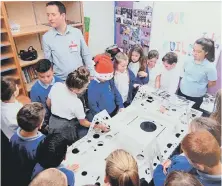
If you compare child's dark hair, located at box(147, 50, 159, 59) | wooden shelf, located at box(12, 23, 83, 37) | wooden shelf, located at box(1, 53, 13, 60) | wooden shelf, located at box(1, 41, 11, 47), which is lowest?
child's dark hair, located at box(147, 50, 159, 59)

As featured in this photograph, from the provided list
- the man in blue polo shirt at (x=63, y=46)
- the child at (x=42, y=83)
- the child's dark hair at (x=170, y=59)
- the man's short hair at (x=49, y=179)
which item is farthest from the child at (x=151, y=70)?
the man's short hair at (x=49, y=179)

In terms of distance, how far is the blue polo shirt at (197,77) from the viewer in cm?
158

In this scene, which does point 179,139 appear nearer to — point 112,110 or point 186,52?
point 112,110

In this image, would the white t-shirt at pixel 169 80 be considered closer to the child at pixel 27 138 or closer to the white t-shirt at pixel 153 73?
the white t-shirt at pixel 153 73

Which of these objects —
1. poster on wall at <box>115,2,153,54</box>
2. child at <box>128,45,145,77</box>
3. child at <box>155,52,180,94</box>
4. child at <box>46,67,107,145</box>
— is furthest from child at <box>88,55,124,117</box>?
poster on wall at <box>115,2,153,54</box>

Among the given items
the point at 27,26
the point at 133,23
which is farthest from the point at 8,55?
the point at 133,23

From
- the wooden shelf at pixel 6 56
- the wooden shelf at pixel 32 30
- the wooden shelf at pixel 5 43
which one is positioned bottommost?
the wooden shelf at pixel 6 56

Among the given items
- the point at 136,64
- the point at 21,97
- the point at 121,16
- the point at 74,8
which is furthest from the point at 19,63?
the point at 121,16

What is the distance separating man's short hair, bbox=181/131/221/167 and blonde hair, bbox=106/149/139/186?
0.91 ft

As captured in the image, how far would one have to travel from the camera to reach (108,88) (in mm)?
1566

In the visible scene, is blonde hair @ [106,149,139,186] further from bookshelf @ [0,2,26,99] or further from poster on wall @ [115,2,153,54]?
poster on wall @ [115,2,153,54]

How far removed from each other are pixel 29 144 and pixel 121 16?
206 centimetres

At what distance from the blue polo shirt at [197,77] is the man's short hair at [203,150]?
81cm

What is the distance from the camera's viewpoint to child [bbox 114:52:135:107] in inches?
65.7
